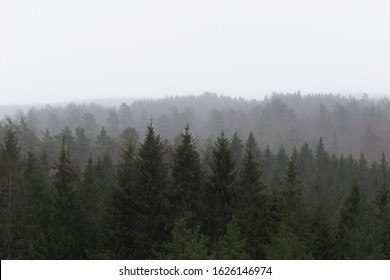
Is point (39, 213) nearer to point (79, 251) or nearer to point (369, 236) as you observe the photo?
point (79, 251)

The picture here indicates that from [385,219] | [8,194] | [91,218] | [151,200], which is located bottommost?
[385,219]

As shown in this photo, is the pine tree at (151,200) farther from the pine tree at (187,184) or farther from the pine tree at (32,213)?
the pine tree at (32,213)

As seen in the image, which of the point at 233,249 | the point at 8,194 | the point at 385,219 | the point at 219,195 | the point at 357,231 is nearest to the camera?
the point at 233,249

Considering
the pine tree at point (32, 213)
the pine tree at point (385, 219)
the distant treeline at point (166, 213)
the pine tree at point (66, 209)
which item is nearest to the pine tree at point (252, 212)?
the distant treeline at point (166, 213)

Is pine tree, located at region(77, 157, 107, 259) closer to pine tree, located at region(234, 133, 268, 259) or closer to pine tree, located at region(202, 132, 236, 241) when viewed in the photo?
pine tree, located at region(202, 132, 236, 241)

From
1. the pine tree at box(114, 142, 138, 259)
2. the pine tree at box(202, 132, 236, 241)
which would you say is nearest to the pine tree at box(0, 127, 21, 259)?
the pine tree at box(114, 142, 138, 259)

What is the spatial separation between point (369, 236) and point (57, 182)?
17989 millimetres

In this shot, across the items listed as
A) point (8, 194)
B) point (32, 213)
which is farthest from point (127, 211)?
point (8, 194)

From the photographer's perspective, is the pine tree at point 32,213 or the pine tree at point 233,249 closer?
the pine tree at point 233,249

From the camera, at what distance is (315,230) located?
23.5 metres

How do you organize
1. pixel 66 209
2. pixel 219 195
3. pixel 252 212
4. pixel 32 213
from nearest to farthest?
1. pixel 252 212
2. pixel 219 195
3. pixel 66 209
4. pixel 32 213

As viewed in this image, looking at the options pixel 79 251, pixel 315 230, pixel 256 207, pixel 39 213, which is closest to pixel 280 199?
pixel 256 207

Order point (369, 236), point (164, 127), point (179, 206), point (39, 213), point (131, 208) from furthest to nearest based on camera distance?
point (164, 127), point (39, 213), point (179, 206), point (131, 208), point (369, 236)

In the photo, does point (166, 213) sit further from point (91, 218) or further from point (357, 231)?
point (357, 231)
